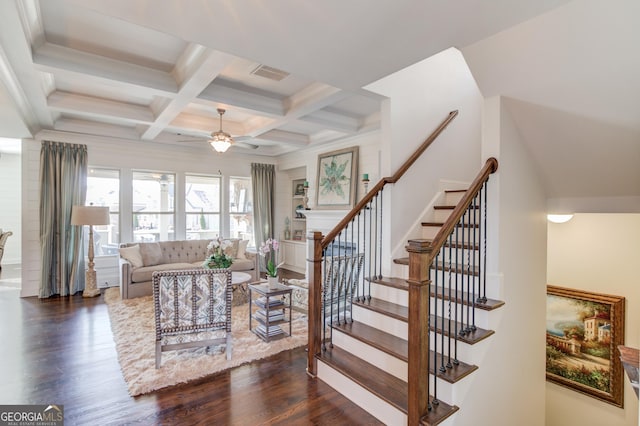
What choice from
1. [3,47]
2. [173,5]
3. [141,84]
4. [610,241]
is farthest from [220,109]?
[610,241]

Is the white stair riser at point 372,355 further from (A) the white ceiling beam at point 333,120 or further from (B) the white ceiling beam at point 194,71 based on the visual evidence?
(A) the white ceiling beam at point 333,120

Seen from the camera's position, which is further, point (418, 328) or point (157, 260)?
point (157, 260)

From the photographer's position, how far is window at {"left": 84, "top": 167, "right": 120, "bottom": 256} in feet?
19.1

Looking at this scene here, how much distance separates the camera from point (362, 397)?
2.34 meters

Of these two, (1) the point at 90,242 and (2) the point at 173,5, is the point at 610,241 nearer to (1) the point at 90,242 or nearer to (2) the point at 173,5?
(2) the point at 173,5

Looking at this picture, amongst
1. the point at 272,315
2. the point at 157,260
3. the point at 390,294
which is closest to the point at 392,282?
the point at 390,294

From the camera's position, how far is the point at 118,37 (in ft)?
9.23

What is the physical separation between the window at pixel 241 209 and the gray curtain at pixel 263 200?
0.22 metres

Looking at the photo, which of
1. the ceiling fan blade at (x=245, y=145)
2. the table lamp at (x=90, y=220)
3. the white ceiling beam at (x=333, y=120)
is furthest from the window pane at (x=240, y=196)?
the white ceiling beam at (x=333, y=120)

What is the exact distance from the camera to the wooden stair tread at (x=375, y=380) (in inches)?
77.9

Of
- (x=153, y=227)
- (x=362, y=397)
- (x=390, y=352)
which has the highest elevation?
(x=153, y=227)

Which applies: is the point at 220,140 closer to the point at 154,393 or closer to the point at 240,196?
the point at 154,393

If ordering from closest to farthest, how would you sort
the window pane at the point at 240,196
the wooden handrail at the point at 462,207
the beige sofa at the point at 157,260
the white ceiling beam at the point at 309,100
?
the wooden handrail at the point at 462,207
the white ceiling beam at the point at 309,100
the beige sofa at the point at 157,260
the window pane at the point at 240,196

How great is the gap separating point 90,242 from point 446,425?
5.97 metres
